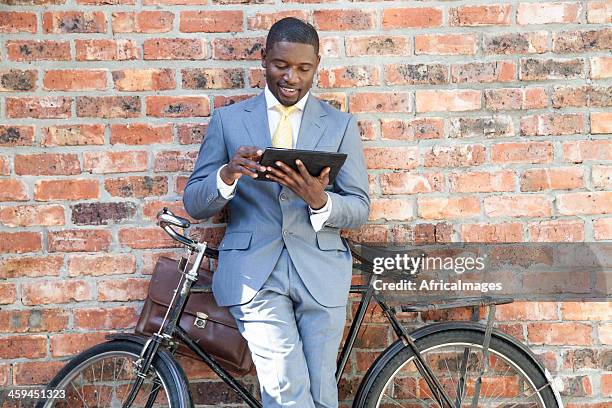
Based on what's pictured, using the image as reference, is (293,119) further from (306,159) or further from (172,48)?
(172,48)

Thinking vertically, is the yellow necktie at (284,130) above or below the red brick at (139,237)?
above

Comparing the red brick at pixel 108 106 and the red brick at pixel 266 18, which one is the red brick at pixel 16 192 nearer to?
the red brick at pixel 108 106

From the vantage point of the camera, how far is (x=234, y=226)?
2.85 m

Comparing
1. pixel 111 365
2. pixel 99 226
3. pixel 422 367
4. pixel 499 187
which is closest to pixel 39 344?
pixel 111 365

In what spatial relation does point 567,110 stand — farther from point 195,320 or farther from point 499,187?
point 195,320

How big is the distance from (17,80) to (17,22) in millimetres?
241

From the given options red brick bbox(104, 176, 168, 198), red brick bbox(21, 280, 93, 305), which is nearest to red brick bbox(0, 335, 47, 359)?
red brick bbox(21, 280, 93, 305)

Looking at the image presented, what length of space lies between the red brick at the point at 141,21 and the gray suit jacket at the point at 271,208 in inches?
19.9

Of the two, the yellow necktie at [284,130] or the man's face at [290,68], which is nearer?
the man's face at [290,68]

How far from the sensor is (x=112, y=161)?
10.2 feet

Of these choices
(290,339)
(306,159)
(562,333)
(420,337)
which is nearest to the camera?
(306,159)

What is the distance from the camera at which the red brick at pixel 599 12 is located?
10.3ft

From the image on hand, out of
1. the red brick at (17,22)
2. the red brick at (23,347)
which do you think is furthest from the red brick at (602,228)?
the red brick at (17,22)

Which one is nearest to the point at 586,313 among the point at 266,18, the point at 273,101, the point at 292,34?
the point at 273,101
